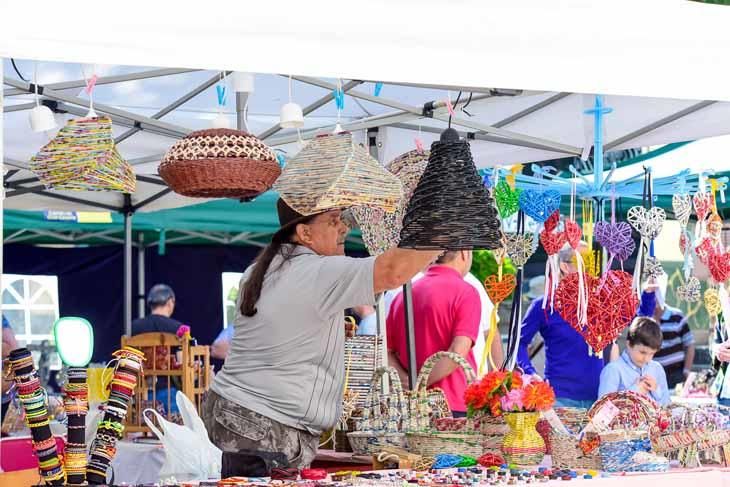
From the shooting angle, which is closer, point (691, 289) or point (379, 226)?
point (379, 226)

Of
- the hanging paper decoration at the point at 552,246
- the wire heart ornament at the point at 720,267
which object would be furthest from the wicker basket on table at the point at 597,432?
the wire heart ornament at the point at 720,267

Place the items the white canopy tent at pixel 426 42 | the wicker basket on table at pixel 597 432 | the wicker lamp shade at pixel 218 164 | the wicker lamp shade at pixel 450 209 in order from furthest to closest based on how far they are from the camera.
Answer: the wicker lamp shade at pixel 218 164
the wicker basket on table at pixel 597 432
the wicker lamp shade at pixel 450 209
the white canopy tent at pixel 426 42

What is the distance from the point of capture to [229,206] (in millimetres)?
5953

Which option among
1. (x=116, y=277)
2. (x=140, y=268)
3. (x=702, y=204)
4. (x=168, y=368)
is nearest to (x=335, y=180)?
(x=702, y=204)

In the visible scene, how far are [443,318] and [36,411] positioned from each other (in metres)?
2.07

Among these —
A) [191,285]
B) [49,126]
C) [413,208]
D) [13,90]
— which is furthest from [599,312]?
[191,285]

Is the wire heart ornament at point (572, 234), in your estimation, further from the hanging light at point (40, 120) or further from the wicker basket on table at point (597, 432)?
the hanging light at point (40, 120)

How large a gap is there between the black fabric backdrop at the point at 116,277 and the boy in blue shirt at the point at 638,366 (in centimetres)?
414

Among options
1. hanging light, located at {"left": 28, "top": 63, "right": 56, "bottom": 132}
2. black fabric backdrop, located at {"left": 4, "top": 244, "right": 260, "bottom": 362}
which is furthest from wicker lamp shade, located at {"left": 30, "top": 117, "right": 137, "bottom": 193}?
black fabric backdrop, located at {"left": 4, "top": 244, "right": 260, "bottom": 362}

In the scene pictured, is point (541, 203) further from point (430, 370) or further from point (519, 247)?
point (430, 370)

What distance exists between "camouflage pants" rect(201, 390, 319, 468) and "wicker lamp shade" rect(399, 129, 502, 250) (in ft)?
2.07

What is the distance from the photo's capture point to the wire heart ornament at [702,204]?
361 centimetres

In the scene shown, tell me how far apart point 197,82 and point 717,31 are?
269 centimetres

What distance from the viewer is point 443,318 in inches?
143
